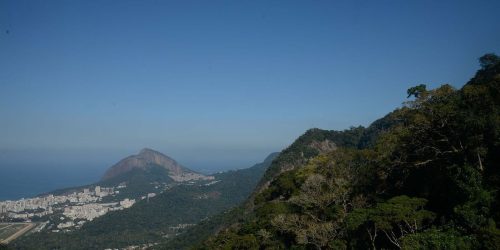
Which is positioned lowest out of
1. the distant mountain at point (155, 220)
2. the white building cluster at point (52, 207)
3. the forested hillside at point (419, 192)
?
the distant mountain at point (155, 220)

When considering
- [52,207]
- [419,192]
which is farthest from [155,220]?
[419,192]

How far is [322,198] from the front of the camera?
24312mm

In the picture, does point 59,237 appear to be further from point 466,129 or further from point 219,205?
point 466,129

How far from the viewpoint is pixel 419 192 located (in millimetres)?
20188

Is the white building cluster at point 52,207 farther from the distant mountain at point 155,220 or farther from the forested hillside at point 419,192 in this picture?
the forested hillside at point 419,192

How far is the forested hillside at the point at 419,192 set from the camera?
14.2m

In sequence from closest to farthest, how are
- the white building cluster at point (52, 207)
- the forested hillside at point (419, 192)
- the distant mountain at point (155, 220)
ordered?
the forested hillside at point (419, 192), the distant mountain at point (155, 220), the white building cluster at point (52, 207)

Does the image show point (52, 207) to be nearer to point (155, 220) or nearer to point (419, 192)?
point (155, 220)

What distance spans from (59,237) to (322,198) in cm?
8513

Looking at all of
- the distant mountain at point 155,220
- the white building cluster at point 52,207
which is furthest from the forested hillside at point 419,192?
the white building cluster at point 52,207

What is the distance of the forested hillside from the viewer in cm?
1424

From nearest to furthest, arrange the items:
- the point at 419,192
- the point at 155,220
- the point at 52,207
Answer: the point at 419,192, the point at 155,220, the point at 52,207

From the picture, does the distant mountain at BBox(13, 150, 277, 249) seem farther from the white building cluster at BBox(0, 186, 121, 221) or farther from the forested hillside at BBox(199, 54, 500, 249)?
the forested hillside at BBox(199, 54, 500, 249)

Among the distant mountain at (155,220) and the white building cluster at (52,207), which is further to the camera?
the white building cluster at (52,207)
